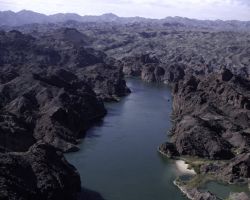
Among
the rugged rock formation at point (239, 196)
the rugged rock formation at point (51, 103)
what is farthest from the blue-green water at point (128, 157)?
the rugged rock formation at point (239, 196)

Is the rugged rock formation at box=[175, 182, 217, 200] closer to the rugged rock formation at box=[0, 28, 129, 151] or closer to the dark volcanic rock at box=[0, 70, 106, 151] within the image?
the dark volcanic rock at box=[0, 70, 106, 151]

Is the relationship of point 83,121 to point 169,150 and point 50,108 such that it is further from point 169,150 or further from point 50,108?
point 169,150

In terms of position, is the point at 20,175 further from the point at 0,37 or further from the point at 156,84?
the point at 0,37

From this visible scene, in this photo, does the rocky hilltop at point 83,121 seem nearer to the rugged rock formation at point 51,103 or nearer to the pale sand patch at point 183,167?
the rugged rock formation at point 51,103

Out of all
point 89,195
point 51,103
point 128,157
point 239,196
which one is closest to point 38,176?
point 89,195

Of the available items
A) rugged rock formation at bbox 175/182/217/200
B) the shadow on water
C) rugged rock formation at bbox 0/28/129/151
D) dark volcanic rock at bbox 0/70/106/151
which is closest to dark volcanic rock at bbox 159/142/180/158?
rugged rock formation at bbox 175/182/217/200

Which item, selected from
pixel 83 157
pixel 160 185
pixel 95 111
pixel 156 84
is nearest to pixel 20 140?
pixel 83 157
